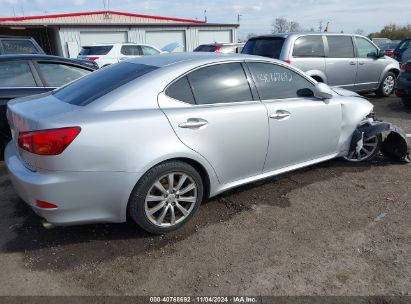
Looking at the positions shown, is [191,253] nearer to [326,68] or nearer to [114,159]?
[114,159]

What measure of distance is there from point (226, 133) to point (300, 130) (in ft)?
3.34

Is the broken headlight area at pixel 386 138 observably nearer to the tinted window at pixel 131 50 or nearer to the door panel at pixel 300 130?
the door panel at pixel 300 130

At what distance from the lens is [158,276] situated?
2682mm

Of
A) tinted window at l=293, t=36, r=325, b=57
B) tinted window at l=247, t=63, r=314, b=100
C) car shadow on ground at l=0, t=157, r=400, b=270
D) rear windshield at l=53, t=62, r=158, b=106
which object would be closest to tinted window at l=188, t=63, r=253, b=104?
tinted window at l=247, t=63, r=314, b=100

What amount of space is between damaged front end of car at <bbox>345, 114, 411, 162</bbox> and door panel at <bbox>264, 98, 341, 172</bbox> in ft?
1.42

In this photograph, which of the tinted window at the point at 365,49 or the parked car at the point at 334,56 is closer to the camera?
the parked car at the point at 334,56

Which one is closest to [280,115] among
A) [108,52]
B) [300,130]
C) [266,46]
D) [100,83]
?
[300,130]

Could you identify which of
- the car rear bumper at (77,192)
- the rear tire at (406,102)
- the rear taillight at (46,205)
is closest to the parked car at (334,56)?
the rear tire at (406,102)

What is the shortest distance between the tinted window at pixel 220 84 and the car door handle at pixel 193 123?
202mm

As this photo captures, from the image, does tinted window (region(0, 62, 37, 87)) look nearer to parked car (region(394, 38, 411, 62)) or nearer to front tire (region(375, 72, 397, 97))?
front tire (region(375, 72, 397, 97))

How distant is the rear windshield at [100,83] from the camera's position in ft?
9.93

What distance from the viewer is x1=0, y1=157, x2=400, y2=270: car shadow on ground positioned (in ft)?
9.62

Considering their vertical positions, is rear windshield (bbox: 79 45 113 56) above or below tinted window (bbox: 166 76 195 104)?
below

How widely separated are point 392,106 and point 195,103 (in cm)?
712
